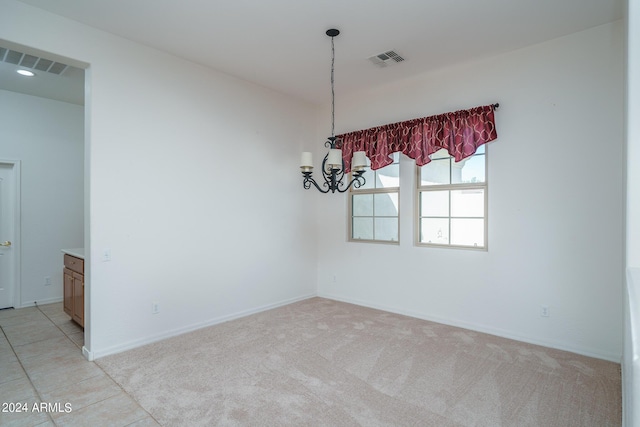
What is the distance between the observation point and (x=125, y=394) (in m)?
2.48

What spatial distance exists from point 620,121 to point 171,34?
419cm

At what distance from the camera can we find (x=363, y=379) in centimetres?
270

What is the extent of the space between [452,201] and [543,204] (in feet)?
3.07

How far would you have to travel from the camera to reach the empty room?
2605 mm

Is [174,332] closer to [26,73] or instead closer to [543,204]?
[26,73]

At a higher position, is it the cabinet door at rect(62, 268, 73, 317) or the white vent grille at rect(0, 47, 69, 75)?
the white vent grille at rect(0, 47, 69, 75)

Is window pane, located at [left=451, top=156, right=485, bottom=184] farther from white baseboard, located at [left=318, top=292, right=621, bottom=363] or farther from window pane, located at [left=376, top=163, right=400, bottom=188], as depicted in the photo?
white baseboard, located at [left=318, top=292, right=621, bottom=363]

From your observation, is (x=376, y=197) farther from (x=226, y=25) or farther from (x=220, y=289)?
(x=226, y=25)

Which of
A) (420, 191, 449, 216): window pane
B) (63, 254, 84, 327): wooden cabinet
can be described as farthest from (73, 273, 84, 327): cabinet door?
(420, 191, 449, 216): window pane

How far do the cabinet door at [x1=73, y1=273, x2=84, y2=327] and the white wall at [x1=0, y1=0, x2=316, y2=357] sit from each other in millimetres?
618

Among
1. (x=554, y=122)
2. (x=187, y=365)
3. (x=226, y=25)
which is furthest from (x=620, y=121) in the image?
(x=187, y=365)

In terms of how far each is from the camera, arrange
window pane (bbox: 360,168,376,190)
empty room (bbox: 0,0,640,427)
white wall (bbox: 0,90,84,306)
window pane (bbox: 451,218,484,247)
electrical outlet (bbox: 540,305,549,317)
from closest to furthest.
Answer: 1. empty room (bbox: 0,0,640,427)
2. electrical outlet (bbox: 540,305,549,317)
3. window pane (bbox: 451,218,484,247)
4. white wall (bbox: 0,90,84,306)
5. window pane (bbox: 360,168,376,190)

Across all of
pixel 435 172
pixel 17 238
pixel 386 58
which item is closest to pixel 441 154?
pixel 435 172

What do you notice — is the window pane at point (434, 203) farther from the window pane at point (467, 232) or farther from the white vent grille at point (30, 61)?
the white vent grille at point (30, 61)
